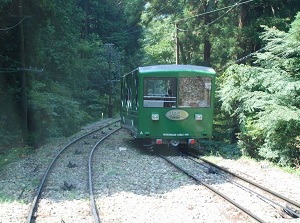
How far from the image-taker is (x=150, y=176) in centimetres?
1070

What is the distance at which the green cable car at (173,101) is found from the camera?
46.4ft

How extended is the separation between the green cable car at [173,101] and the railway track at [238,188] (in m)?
1.63

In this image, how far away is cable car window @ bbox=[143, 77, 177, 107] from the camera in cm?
1417

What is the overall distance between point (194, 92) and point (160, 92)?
3.90ft

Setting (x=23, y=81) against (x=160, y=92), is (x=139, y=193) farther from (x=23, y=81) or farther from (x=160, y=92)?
(x=23, y=81)

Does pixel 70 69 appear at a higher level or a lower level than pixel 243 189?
higher

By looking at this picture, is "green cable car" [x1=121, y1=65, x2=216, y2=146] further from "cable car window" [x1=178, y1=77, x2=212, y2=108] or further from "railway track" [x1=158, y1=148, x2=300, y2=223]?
"railway track" [x1=158, y1=148, x2=300, y2=223]

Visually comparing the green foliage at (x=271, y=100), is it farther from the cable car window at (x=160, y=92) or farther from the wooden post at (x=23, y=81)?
the wooden post at (x=23, y=81)

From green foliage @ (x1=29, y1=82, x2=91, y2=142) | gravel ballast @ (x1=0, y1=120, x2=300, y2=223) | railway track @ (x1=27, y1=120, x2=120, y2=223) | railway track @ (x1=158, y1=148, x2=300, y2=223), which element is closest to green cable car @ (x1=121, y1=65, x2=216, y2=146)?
gravel ballast @ (x1=0, y1=120, x2=300, y2=223)

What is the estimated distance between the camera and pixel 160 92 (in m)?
14.3

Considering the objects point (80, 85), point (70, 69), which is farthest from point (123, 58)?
point (70, 69)

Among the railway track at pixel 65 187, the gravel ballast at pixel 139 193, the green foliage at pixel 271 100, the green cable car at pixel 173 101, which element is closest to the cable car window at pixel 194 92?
the green cable car at pixel 173 101

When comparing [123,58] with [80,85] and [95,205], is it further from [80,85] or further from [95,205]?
[95,205]

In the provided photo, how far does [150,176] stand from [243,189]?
8.64 feet
